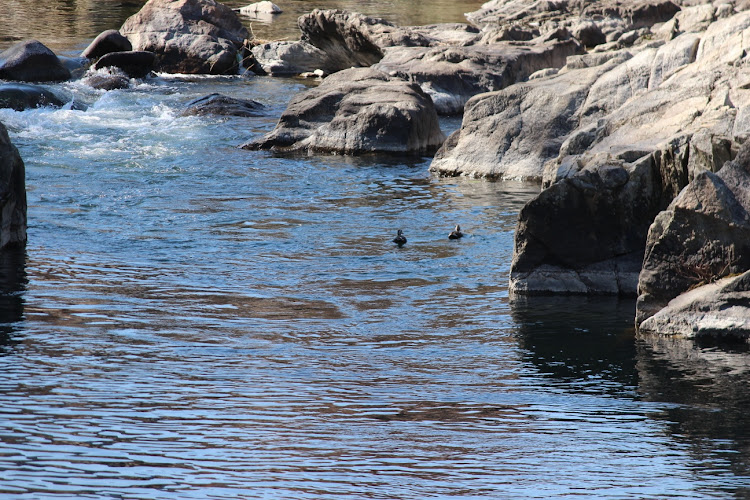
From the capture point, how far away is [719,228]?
33.7 feet

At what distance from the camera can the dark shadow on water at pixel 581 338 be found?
364 inches

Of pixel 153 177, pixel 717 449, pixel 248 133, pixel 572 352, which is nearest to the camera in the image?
pixel 717 449

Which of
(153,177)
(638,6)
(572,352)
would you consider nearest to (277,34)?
(638,6)

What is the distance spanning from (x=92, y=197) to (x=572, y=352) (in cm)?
999

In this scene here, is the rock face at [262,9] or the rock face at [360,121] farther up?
the rock face at [262,9]

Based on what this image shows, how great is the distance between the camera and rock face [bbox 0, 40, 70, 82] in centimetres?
2888

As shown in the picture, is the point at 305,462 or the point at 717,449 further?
the point at 717,449

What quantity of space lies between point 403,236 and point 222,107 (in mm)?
12361

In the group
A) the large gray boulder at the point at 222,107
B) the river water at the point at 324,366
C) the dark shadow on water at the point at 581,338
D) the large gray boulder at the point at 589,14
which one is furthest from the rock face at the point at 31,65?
the dark shadow on water at the point at 581,338

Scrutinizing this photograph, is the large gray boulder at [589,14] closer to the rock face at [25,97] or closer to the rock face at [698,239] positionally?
the rock face at [25,97]

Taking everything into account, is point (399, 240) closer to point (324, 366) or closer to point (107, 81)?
point (324, 366)

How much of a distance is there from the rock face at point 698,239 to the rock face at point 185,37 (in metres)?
24.4

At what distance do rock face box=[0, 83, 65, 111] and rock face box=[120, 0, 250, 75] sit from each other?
7.22 m

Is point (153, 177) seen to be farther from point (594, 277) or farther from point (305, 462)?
point (305, 462)
